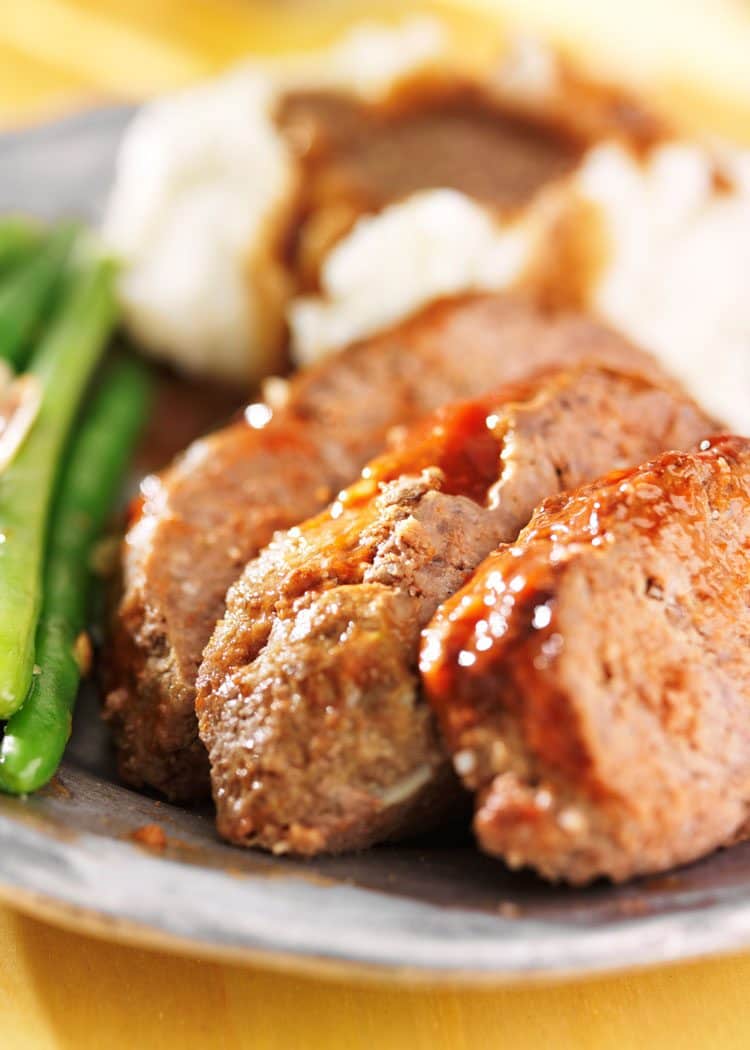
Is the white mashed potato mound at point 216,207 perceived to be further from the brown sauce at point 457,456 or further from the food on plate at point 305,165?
the brown sauce at point 457,456

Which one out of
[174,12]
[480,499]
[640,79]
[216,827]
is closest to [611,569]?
[480,499]

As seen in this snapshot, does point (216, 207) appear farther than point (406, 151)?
Yes

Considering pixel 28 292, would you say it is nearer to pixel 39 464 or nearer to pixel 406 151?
pixel 39 464

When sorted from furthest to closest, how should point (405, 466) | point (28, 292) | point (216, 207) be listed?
point (216, 207) → point (28, 292) → point (405, 466)

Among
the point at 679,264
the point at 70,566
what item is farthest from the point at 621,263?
the point at 70,566

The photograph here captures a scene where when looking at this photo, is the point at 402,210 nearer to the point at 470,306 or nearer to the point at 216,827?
the point at 470,306
